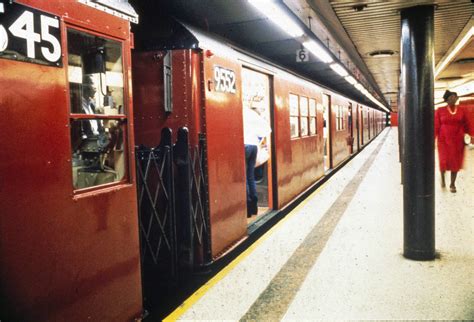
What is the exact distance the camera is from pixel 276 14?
14.0ft

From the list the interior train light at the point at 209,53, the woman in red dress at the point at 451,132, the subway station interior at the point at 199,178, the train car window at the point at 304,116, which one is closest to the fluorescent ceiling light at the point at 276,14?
the subway station interior at the point at 199,178

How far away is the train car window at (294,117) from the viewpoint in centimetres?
749

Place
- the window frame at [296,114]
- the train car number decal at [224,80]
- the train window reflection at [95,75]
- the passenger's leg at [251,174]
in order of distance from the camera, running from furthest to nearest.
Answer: the window frame at [296,114], the passenger's leg at [251,174], the train car number decal at [224,80], the train window reflection at [95,75]

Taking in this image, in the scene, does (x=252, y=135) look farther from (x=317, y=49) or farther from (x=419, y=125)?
(x=419, y=125)

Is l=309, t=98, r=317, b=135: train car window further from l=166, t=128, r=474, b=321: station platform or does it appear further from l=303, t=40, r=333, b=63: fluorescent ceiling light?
l=166, t=128, r=474, b=321: station platform

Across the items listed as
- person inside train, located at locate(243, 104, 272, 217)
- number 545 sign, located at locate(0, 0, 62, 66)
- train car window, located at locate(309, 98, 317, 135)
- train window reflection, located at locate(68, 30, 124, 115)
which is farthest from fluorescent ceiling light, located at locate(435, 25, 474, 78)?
number 545 sign, located at locate(0, 0, 62, 66)

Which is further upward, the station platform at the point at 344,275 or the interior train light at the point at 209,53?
the interior train light at the point at 209,53

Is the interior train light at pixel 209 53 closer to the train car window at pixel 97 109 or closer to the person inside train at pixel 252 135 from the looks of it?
the train car window at pixel 97 109

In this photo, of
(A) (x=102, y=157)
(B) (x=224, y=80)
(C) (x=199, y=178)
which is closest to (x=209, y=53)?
(B) (x=224, y=80)

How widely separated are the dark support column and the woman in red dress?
10.8 ft

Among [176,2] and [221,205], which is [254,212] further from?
[176,2]

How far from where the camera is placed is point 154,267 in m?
3.70

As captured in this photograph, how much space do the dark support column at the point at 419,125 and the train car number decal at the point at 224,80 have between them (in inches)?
76.6

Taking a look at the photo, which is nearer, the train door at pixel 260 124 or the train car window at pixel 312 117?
the train door at pixel 260 124
